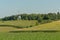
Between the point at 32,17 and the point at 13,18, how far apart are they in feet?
47.0

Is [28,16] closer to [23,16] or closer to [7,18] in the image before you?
[23,16]

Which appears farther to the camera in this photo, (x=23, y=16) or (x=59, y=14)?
(x=23, y=16)

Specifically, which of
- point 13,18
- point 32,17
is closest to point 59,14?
point 32,17

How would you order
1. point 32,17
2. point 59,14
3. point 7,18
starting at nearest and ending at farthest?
point 59,14, point 32,17, point 7,18

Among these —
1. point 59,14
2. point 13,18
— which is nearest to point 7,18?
point 13,18

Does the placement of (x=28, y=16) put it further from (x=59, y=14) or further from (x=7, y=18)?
(x=59, y=14)

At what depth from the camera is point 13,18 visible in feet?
441

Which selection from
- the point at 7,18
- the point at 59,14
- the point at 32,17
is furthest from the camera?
the point at 7,18

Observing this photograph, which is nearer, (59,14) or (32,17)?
(59,14)

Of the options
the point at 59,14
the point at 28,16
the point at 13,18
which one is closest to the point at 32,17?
the point at 28,16

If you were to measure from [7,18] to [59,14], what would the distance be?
49.0 metres

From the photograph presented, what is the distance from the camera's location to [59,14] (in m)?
98.8

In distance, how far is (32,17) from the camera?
415 ft

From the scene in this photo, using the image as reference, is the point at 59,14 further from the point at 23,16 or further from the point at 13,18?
the point at 13,18
